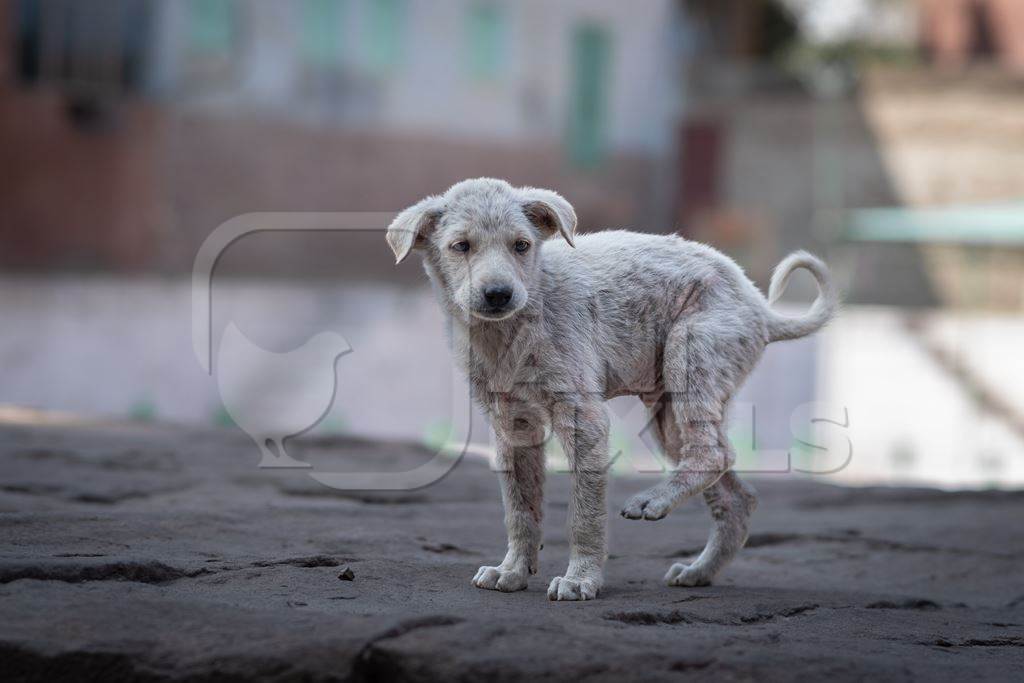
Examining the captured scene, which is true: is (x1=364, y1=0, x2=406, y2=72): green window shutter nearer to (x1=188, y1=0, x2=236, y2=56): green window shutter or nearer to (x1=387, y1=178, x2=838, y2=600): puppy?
(x1=188, y1=0, x2=236, y2=56): green window shutter

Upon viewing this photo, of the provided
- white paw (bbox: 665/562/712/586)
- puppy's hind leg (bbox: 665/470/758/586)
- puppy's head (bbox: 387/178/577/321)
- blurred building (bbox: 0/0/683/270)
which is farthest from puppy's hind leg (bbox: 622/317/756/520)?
blurred building (bbox: 0/0/683/270)

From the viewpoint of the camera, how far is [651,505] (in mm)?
4512

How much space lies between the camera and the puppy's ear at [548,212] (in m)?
4.68

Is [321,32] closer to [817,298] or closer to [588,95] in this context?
[588,95]

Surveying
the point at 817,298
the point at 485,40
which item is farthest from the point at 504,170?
the point at 817,298

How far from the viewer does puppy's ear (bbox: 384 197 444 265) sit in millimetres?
4621

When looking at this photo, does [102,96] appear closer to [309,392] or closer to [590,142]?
[309,392]

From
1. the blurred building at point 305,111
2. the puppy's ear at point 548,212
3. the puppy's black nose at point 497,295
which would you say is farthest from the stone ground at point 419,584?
the blurred building at point 305,111

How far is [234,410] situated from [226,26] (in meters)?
5.87

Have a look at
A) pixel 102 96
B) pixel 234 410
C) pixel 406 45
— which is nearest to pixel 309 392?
pixel 234 410

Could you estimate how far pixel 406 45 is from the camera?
18734 millimetres

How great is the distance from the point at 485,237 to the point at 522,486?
98 centimetres

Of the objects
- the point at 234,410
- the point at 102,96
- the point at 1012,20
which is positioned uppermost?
the point at 1012,20

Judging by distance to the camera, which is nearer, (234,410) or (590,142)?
(234,410)
